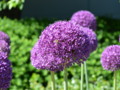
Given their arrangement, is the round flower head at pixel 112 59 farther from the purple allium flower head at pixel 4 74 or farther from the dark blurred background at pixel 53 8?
the dark blurred background at pixel 53 8

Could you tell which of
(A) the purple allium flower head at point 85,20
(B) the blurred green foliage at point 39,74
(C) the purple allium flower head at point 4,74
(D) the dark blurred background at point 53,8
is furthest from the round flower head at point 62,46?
(D) the dark blurred background at point 53,8

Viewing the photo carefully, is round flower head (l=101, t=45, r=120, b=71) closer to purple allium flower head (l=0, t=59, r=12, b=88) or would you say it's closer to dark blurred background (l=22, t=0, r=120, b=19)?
→ purple allium flower head (l=0, t=59, r=12, b=88)

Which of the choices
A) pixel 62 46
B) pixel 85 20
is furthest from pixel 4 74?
pixel 85 20

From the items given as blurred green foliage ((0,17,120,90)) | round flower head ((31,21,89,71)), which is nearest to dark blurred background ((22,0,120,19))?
blurred green foliage ((0,17,120,90))

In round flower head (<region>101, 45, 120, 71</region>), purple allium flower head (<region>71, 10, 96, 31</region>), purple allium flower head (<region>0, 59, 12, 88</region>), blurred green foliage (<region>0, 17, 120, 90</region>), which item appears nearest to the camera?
purple allium flower head (<region>0, 59, 12, 88</region>)

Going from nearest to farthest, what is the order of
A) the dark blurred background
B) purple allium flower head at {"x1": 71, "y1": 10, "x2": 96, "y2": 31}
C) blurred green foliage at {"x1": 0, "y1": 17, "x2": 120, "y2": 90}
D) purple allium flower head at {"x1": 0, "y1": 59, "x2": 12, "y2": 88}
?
1. purple allium flower head at {"x1": 0, "y1": 59, "x2": 12, "y2": 88}
2. purple allium flower head at {"x1": 71, "y1": 10, "x2": 96, "y2": 31}
3. blurred green foliage at {"x1": 0, "y1": 17, "x2": 120, "y2": 90}
4. the dark blurred background

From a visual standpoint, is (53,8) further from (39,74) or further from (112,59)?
(112,59)
